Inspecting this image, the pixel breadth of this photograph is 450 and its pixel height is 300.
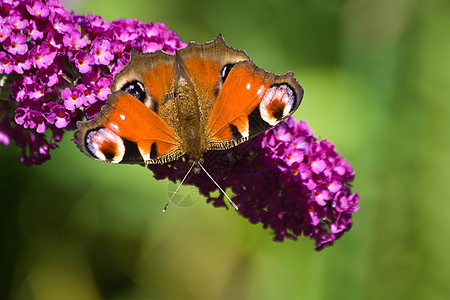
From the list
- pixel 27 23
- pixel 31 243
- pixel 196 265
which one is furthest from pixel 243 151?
pixel 31 243

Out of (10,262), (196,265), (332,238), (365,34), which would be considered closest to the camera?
(332,238)

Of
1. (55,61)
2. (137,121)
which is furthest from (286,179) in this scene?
(55,61)

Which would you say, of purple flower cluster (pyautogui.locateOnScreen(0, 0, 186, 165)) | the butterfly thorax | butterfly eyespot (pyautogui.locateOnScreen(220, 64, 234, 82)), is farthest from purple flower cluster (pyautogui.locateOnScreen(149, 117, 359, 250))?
purple flower cluster (pyautogui.locateOnScreen(0, 0, 186, 165))

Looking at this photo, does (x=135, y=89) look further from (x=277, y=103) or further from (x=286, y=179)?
(x=286, y=179)

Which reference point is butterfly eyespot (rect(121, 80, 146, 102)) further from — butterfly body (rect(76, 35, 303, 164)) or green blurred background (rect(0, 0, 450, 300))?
green blurred background (rect(0, 0, 450, 300))

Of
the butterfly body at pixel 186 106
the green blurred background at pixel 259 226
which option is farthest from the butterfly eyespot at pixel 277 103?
the green blurred background at pixel 259 226

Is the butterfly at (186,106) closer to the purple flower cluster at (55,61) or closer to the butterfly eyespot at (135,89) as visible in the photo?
the butterfly eyespot at (135,89)

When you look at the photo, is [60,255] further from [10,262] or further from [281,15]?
[281,15]
